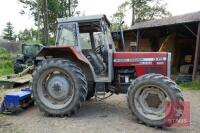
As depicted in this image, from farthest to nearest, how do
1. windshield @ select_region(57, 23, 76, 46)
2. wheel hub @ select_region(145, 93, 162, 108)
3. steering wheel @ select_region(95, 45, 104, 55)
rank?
steering wheel @ select_region(95, 45, 104, 55) → windshield @ select_region(57, 23, 76, 46) → wheel hub @ select_region(145, 93, 162, 108)

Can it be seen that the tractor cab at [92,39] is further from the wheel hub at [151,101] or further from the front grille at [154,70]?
the wheel hub at [151,101]

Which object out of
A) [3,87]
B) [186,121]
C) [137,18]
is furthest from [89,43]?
[137,18]

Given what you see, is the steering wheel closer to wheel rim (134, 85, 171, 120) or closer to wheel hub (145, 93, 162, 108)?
wheel rim (134, 85, 171, 120)

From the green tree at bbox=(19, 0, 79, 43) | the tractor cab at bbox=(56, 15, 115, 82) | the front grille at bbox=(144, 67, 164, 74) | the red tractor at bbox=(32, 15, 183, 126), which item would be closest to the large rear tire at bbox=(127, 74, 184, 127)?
the red tractor at bbox=(32, 15, 183, 126)

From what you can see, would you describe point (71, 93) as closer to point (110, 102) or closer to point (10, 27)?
point (110, 102)

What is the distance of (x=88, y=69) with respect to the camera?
655 cm

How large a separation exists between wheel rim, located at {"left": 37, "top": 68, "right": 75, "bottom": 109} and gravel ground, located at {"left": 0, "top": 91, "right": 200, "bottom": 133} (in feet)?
1.20

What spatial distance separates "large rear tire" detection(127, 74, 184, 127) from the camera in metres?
5.44

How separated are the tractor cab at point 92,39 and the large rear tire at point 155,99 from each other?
91 centimetres

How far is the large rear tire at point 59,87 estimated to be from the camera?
613cm

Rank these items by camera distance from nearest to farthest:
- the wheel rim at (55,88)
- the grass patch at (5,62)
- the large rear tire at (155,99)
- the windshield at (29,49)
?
the large rear tire at (155,99)
the wheel rim at (55,88)
the windshield at (29,49)
the grass patch at (5,62)

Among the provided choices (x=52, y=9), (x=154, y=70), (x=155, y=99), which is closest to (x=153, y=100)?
(x=155, y=99)

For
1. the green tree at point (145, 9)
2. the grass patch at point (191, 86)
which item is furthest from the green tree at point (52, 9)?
the grass patch at point (191, 86)

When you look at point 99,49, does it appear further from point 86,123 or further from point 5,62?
point 5,62
